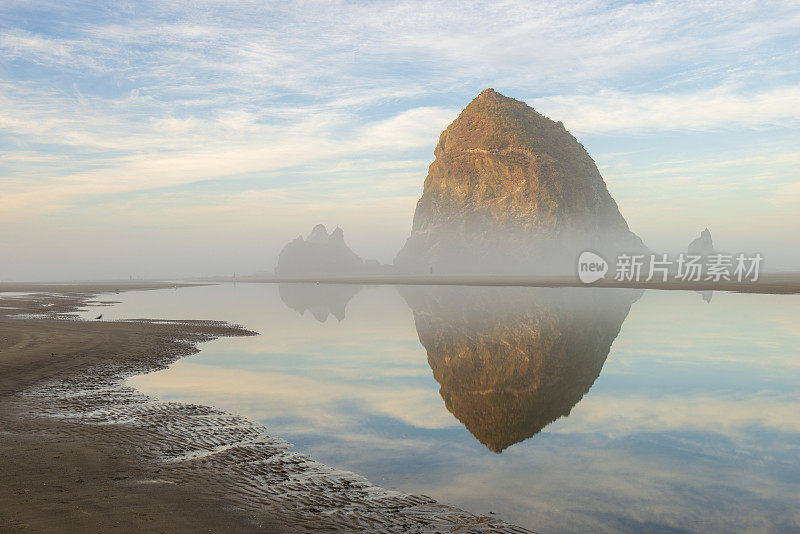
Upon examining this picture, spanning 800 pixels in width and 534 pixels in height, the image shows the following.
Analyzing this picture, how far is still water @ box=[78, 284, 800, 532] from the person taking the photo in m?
9.48

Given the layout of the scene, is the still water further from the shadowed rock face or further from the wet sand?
the wet sand

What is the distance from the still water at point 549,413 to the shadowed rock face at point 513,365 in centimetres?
11

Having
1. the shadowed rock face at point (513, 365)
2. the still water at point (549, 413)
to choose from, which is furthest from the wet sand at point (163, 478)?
the shadowed rock face at point (513, 365)

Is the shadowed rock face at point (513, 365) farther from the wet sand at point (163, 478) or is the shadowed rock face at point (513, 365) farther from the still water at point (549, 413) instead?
the wet sand at point (163, 478)

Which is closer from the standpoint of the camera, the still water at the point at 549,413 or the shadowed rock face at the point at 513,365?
the still water at the point at 549,413

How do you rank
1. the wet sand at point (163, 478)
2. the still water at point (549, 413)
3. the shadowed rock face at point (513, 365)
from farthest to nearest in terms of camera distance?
the shadowed rock face at point (513, 365) → the still water at point (549, 413) → the wet sand at point (163, 478)

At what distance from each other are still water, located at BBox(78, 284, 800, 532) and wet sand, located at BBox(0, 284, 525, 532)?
95 centimetres

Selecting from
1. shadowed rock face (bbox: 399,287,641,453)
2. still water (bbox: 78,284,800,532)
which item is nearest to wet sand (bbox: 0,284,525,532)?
still water (bbox: 78,284,800,532)

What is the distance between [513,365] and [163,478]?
51.5 ft

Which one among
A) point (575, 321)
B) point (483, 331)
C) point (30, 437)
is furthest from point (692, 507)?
point (575, 321)

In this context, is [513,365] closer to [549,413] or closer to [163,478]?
[549,413]

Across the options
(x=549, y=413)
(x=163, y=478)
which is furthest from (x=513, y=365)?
(x=163, y=478)

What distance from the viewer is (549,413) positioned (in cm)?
1547

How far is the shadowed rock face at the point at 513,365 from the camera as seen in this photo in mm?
15008
